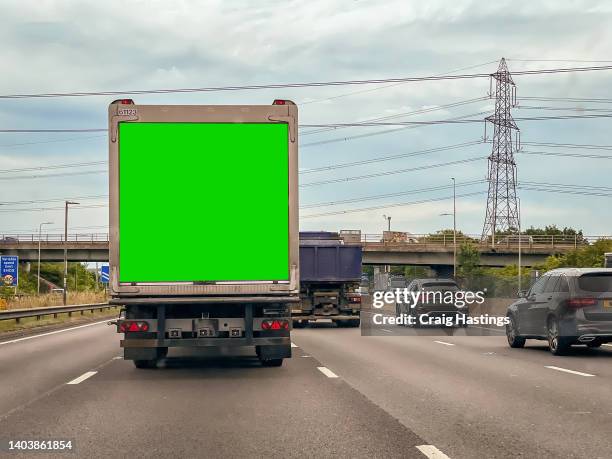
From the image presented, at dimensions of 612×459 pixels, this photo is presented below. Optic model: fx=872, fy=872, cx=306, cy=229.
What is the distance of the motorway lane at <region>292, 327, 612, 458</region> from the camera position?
25.6 ft

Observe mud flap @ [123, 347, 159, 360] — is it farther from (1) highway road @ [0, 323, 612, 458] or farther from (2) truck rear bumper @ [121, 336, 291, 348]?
(1) highway road @ [0, 323, 612, 458]

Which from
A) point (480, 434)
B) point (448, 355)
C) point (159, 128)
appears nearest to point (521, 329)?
point (448, 355)

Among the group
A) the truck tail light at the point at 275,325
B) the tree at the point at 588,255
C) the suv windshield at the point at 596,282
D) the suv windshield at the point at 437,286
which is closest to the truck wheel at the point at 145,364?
the truck tail light at the point at 275,325

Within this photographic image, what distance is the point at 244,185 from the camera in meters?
13.2

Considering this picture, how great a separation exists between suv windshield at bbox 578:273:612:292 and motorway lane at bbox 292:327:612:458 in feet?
4.41

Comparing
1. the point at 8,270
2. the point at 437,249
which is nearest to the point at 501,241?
the point at 437,249

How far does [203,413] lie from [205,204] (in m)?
4.45

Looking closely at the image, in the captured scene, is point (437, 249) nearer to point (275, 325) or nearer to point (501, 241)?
point (501, 241)

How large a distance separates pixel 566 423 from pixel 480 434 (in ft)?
4.09

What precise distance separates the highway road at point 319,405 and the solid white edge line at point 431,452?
0.05 ft

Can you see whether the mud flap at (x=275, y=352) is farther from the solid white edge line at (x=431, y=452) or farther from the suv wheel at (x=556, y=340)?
the solid white edge line at (x=431, y=452)

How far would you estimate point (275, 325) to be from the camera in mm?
13648

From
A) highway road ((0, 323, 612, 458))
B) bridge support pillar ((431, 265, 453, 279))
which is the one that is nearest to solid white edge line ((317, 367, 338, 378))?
highway road ((0, 323, 612, 458))

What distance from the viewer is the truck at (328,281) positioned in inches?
1134
